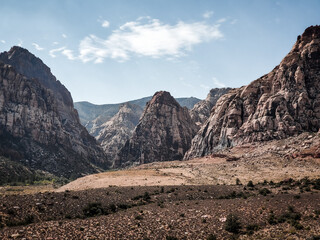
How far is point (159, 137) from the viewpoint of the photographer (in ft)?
610

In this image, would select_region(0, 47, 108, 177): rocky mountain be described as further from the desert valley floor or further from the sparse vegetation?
the sparse vegetation

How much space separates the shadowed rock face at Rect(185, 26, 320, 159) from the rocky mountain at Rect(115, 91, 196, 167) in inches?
2396

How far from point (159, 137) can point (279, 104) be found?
330 feet

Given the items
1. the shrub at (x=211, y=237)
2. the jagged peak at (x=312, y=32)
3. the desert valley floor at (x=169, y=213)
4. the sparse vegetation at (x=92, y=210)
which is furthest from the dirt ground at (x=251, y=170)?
the jagged peak at (x=312, y=32)

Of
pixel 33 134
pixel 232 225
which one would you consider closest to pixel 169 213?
pixel 232 225

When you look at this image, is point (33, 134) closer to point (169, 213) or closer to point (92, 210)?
point (92, 210)

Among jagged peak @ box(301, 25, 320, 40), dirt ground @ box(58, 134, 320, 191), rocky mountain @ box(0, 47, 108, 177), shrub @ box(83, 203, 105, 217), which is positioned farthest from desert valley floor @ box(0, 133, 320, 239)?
rocky mountain @ box(0, 47, 108, 177)

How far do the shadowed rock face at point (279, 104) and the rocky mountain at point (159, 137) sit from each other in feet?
200

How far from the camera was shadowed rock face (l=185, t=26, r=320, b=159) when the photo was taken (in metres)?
92.9

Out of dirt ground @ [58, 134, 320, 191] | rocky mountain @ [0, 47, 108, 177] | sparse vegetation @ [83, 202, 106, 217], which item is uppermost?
rocky mountain @ [0, 47, 108, 177]

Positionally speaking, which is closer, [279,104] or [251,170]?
[251,170]

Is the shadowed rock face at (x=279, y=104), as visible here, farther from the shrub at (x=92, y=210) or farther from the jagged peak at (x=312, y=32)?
the shrub at (x=92, y=210)

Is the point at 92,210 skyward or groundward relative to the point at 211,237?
skyward

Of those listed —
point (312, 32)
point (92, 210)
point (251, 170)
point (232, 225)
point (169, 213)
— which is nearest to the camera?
point (232, 225)
